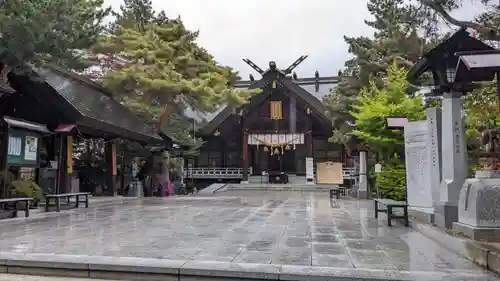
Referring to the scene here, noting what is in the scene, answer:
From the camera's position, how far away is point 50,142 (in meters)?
16.5

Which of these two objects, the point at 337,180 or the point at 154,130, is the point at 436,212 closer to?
the point at 154,130

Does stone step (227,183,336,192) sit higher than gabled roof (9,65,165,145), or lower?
lower

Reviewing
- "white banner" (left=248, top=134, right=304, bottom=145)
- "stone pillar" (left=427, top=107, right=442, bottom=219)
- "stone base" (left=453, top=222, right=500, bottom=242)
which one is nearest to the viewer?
"stone base" (left=453, top=222, right=500, bottom=242)

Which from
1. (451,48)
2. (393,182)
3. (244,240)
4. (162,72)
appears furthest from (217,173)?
(244,240)

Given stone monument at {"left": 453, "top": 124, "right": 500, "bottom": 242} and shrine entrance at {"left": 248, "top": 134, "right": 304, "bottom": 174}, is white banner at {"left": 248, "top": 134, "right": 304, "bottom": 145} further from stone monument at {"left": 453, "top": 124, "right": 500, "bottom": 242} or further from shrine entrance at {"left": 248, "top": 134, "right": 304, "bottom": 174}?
stone monument at {"left": 453, "top": 124, "right": 500, "bottom": 242}

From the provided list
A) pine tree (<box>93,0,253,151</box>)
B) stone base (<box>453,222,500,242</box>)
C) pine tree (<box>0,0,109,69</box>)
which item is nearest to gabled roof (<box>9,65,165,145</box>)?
pine tree (<box>93,0,253,151</box>)

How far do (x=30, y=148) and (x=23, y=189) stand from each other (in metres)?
1.25

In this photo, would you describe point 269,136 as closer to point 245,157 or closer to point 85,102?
point 245,157

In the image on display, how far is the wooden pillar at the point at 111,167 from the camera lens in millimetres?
19578

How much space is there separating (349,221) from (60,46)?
9.04 meters

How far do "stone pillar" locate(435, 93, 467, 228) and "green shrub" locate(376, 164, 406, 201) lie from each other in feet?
14.6

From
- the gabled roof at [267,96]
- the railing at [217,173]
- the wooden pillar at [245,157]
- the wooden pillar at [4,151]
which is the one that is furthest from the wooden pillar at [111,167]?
the wooden pillar at [245,157]

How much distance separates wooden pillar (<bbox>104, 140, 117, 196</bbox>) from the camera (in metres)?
19.6

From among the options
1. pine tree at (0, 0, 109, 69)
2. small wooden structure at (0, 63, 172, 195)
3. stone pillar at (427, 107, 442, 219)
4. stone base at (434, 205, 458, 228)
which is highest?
pine tree at (0, 0, 109, 69)
